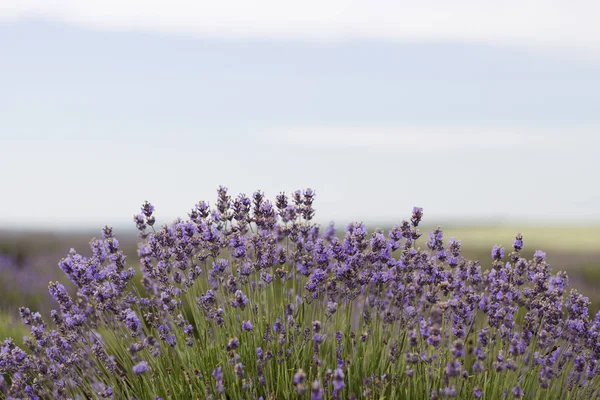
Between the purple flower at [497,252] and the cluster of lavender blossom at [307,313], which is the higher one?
the purple flower at [497,252]

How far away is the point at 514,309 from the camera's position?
4570 mm

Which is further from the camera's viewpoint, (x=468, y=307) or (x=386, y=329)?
(x=386, y=329)

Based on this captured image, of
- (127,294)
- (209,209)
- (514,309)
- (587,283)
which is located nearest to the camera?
(514,309)

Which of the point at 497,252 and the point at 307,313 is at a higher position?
the point at 497,252

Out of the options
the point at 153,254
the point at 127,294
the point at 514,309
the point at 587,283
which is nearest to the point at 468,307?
the point at 514,309

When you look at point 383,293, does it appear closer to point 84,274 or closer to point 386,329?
point 386,329

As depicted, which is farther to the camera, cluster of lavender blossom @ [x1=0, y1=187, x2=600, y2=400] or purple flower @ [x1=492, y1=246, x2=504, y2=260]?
purple flower @ [x1=492, y1=246, x2=504, y2=260]

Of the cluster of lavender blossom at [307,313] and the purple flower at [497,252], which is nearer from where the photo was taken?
the cluster of lavender blossom at [307,313]

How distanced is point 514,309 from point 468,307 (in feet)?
1.16

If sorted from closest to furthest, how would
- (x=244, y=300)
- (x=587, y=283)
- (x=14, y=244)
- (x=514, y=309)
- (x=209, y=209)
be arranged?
(x=244, y=300)
(x=514, y=309)
(x=209, y=209)
(x=587, y=283)
(x=14, y=244)

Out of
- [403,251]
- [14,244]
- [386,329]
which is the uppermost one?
[403,251]

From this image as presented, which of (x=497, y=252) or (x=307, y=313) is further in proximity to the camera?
(x=307, y=313)

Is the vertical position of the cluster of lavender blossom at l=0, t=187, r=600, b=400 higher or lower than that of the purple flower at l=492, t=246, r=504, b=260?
lower

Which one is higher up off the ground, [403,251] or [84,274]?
[403,251]
